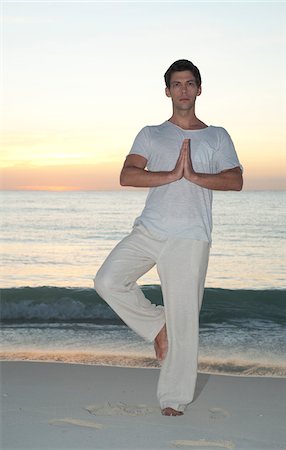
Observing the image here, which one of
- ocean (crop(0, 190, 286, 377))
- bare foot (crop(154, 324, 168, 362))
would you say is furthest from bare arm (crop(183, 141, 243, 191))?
ocean (crop(0, 190, 286, 377))

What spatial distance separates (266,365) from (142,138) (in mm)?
2763

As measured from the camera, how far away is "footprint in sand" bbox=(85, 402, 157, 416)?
4445 mm

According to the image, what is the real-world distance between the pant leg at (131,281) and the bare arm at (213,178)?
0.39 m

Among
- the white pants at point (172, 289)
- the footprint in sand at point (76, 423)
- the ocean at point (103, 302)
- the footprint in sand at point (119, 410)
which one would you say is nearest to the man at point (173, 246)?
the white pants at point (172, 289)

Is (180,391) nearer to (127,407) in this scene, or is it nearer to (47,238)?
(127,407)

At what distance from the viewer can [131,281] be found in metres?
4.55

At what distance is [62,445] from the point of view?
12.8 ft

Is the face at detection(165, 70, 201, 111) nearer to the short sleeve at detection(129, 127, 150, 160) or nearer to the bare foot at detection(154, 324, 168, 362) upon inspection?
the short sleeve at detection(129, 127, 150, 160)

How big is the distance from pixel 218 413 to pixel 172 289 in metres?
Result: 0.69

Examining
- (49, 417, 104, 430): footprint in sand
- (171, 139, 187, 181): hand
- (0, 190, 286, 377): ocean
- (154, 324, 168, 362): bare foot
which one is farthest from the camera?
(0, 190, 286, 377): ocean

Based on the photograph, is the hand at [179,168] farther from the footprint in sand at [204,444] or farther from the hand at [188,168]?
the footprint in sand at [204,444]

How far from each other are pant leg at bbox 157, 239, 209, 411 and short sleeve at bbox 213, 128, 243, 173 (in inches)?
16.3

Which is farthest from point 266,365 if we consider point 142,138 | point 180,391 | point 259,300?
point 259,300

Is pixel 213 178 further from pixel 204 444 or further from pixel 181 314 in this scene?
pixel 204 444
